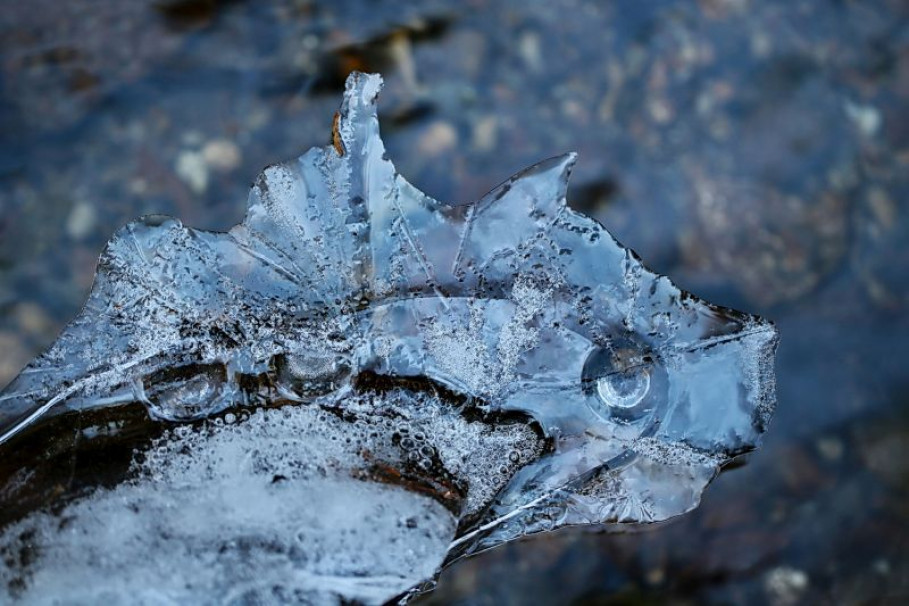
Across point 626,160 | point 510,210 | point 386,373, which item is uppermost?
point 626,160

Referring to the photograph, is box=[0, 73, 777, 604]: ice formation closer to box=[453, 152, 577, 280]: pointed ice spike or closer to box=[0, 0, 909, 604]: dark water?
box=[453, 152, 577, 280]: pointed ice spike

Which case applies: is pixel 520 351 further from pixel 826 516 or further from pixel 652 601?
pixel 826 516

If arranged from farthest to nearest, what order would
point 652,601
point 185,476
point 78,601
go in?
point 652,601
point 185,476
point 78,601

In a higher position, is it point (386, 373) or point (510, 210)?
point (510, 210)

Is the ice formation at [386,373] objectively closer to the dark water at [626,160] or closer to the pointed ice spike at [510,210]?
the pointed ice spike at [510,210]

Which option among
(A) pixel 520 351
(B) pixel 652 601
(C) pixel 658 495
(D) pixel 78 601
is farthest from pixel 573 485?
(D) pixel 78 601

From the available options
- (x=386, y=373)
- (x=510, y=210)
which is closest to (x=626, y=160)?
(x=510, y=210)

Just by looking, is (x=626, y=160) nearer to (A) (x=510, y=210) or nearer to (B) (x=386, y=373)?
(A) (x=510, y=210)

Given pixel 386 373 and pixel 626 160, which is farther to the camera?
pixel 626 160
